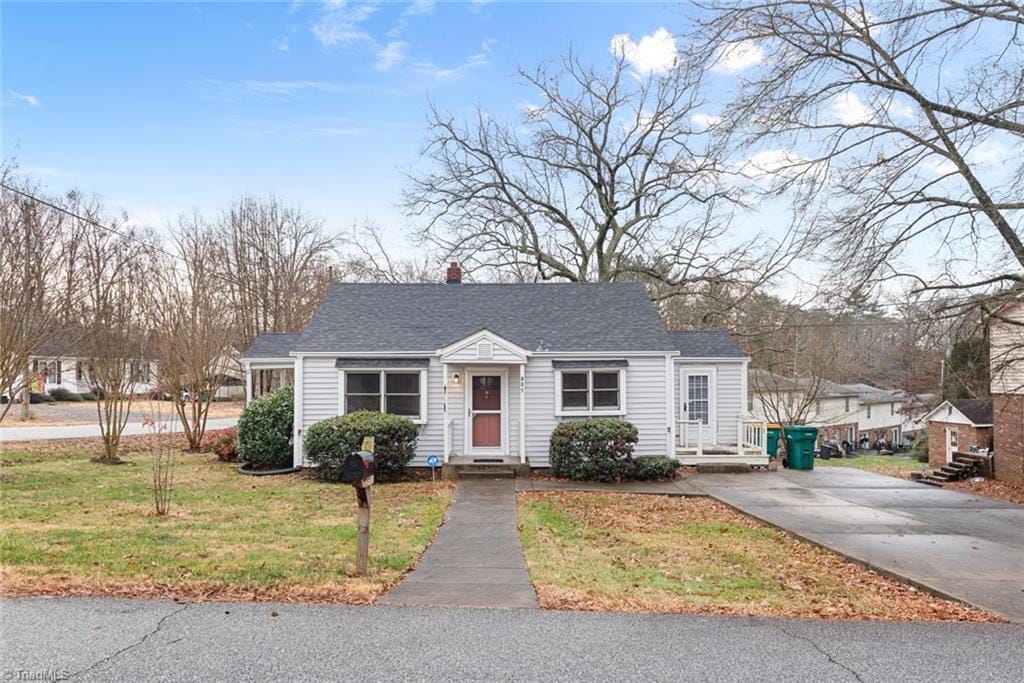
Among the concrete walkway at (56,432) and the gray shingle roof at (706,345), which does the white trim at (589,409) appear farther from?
the concrete walkway at (56,432)

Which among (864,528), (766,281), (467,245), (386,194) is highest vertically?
(386,194)

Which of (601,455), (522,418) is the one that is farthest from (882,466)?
(522,418)

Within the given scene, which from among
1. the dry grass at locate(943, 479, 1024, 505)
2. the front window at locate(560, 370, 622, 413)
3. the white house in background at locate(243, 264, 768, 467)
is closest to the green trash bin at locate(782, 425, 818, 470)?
the white house in background at locate(243, 264, 768, 467)

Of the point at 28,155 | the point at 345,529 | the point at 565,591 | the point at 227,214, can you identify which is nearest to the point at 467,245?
the point at 227,214

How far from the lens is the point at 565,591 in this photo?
5.83m

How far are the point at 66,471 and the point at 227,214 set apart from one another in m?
19.0

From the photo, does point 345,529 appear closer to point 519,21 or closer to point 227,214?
point 519,21

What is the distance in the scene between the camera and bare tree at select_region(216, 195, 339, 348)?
29703 millimetres

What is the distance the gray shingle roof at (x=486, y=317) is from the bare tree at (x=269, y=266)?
14.2 m

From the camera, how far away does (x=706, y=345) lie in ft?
56.4

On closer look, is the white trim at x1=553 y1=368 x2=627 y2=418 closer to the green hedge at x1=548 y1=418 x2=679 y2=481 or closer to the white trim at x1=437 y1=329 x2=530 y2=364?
the green hedge at x1=548 y1=418 x2=679 y2=481

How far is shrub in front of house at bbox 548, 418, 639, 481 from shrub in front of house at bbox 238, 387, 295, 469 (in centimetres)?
642

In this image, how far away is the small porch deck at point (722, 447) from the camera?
15.3 metres

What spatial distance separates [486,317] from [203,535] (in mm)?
9489
